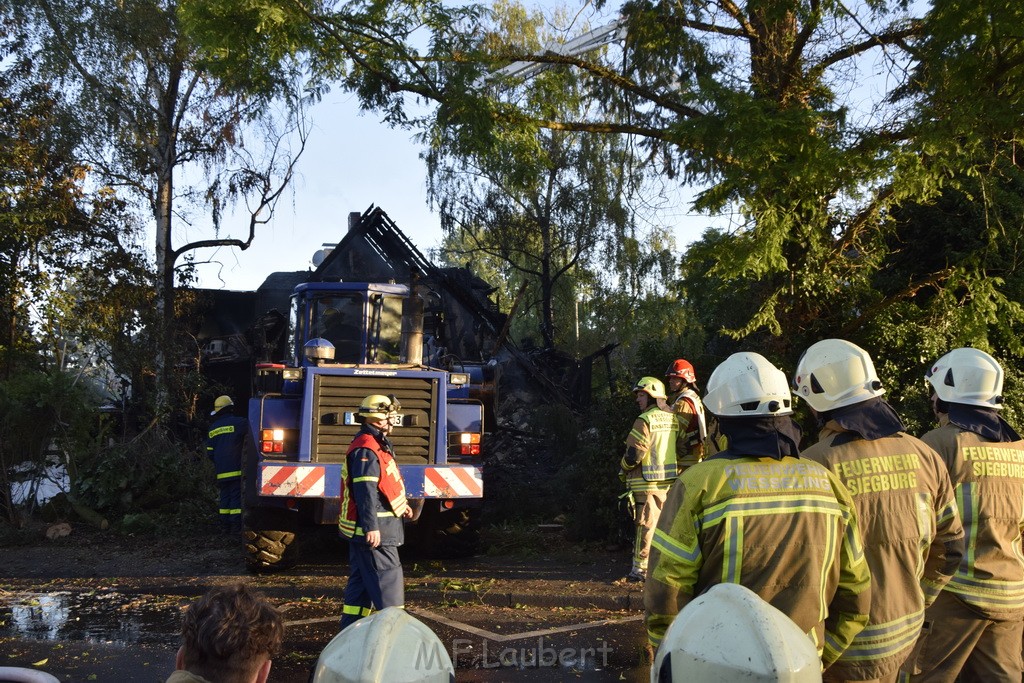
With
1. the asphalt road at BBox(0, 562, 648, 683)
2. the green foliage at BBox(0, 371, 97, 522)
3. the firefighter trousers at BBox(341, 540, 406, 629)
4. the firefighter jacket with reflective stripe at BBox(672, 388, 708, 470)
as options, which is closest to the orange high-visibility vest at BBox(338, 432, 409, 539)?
the firefighter trousers at BBox(341, 540, 406, 629)

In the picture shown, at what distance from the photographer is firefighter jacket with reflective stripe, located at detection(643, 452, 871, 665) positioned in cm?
289

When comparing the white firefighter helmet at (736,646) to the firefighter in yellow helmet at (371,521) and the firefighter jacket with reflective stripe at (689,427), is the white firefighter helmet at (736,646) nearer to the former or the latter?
the firefighter in yellow helmet at (371,521)

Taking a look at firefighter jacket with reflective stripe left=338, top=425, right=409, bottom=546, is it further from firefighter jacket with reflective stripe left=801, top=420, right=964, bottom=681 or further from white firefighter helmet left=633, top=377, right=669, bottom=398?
firefighter jacket with reflective stripe left=801, top=420, right=964, bottom=681

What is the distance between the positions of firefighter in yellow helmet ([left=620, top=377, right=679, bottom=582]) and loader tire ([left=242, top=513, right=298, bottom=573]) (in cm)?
333

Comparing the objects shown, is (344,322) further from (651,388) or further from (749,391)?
(749,391)

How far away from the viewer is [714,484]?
2.93m

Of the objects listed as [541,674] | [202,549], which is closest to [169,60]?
[202,549]

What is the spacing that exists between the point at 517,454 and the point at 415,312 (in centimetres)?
531

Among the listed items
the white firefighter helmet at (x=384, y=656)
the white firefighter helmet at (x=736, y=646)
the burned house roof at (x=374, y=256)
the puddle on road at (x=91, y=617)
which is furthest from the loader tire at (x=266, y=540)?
the white firefighter helmet at (x=736, y=646)

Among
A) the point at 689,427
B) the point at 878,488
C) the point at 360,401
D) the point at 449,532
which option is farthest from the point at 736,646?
the point at 449,532

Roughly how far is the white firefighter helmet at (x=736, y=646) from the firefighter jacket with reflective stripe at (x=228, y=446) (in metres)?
9.86

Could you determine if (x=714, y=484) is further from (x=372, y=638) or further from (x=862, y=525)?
(x=372, y=638)

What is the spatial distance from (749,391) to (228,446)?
901cm

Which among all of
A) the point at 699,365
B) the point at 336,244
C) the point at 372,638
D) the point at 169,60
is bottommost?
the point at 372,638
